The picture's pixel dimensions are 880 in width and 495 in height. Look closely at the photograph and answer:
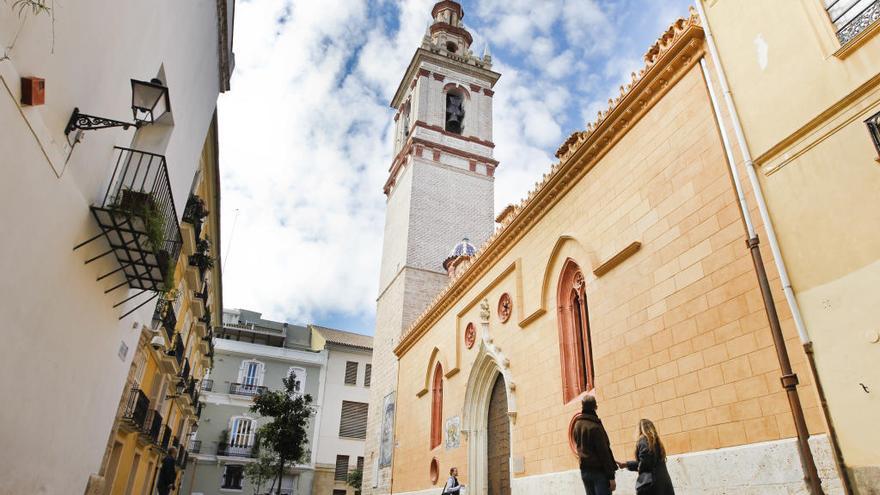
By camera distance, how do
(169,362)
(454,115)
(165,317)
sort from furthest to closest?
(454,115) → (169,362) → (165,317)

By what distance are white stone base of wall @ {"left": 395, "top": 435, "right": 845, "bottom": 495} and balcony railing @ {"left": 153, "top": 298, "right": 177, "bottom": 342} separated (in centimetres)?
1007

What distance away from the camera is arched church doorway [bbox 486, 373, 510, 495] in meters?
12.6

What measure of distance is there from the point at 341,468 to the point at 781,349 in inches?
1187

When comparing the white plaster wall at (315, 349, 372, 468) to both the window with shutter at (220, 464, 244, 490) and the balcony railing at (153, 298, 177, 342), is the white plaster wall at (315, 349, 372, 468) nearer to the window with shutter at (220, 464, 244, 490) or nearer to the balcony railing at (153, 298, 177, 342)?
the window with shutter at (220, 464, 244, 490)

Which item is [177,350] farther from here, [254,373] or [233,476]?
[254,373]

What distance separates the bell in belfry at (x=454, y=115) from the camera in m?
30.3

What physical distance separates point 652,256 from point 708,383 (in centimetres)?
212

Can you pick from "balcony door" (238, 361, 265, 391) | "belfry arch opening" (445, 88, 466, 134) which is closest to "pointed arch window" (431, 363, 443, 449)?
"belfry arch opening" (445, 88, 466, 134)

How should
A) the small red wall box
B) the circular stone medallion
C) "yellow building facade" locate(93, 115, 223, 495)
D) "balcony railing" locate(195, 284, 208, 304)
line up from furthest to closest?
1. "balcony railing" locate(195, 284, 208, 304)
2. the circular stone medallion
3. "yellow building facade" locate(93, 115, 223, 495)
4. the small red wall box

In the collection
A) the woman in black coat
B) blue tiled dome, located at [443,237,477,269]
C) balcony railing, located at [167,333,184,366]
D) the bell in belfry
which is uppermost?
the bell in belfry

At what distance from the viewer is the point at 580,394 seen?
1002cm

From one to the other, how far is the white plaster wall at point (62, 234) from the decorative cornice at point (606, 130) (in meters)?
7.20

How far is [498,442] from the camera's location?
1326 cm

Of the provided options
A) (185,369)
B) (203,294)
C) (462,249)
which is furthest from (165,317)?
(462,249)
